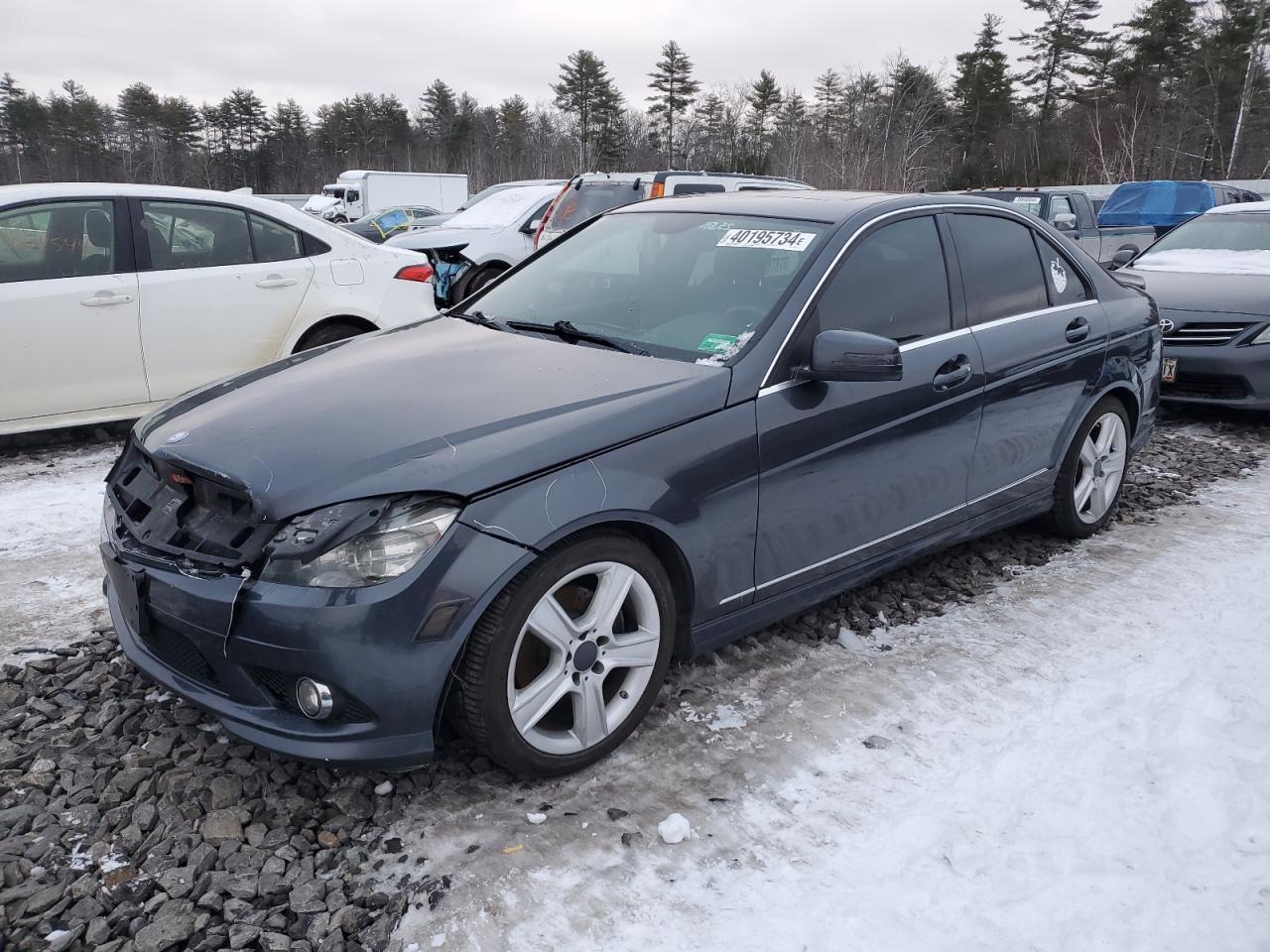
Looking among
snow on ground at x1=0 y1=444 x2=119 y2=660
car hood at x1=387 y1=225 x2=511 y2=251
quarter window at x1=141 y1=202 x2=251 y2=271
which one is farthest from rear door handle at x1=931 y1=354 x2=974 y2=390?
car hood at x1=387 y1=225 x2=511 y2=251

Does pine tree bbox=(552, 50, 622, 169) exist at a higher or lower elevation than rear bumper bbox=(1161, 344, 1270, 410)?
higher

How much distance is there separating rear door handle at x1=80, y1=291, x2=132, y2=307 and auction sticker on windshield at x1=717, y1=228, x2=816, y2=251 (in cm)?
389

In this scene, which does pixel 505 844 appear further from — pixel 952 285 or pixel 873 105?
pixel 873 105

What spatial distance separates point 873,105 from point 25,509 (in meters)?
42.3

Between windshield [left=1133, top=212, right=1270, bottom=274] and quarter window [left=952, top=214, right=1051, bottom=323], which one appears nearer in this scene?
quarter window [left=952, top=214, right=1051, bottom=323]

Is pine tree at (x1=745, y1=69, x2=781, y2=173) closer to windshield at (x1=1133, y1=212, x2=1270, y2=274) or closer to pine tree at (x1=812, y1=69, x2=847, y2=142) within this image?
pine tree at (x1=812, y1=69, x2=847, y2=142)

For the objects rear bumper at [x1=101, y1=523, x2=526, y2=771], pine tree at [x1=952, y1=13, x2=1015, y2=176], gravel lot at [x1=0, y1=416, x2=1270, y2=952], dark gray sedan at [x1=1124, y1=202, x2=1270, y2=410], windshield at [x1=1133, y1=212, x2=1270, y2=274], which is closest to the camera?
gravel lot at [x1=0, y1=416, x2=1270, y2=952]

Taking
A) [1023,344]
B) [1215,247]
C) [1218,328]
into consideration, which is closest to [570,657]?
[1023,344]

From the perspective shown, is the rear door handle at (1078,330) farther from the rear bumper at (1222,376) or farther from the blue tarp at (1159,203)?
the blue tarp at (1159,203)

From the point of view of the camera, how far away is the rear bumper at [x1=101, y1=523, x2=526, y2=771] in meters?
2.30

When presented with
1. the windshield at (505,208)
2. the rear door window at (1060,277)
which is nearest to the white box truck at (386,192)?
the windshield at (505,208)

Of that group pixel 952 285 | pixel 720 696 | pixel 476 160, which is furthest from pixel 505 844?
pixel 476 160

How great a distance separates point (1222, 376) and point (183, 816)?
23.4 ft

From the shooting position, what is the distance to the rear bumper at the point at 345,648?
230cm
